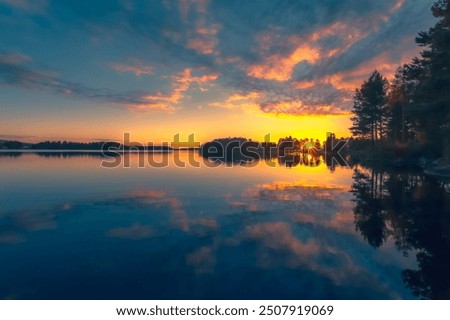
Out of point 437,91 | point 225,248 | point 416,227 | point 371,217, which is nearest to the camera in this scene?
point 225,248

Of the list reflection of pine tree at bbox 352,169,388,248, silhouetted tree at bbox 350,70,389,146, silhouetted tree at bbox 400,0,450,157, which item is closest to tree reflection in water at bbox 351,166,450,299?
reflection of pine tree at bbox 352,169,388,248

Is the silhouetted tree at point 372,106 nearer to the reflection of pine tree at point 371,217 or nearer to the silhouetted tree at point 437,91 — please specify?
the silhouetted tree at point 437,91

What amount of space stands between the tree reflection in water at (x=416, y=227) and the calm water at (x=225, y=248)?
0.04 m

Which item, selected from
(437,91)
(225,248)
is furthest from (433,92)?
(225,248)

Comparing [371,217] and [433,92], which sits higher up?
[433,92]

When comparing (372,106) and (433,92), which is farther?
(372,106)

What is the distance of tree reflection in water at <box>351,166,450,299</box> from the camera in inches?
264

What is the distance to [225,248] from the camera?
348 inches

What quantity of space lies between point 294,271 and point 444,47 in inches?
1225

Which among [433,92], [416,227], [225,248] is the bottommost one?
[225,248]

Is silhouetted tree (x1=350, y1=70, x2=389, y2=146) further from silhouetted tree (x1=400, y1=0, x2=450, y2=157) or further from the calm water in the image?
the calm water

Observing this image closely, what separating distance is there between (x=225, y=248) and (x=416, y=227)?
7880 mm

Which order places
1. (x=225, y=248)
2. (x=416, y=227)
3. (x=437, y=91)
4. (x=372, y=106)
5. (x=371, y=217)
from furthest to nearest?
(x=372, y=106)
(x=437, y=91)
(x=371, y=217)
(x=416, y=227)
(x=225, y=248)

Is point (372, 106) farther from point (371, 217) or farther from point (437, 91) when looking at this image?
point (371, 217)
